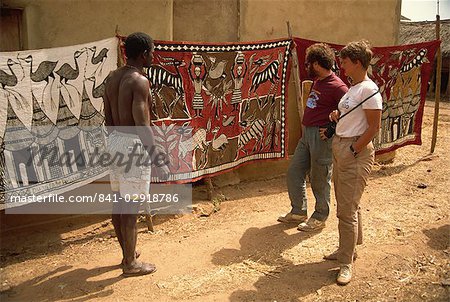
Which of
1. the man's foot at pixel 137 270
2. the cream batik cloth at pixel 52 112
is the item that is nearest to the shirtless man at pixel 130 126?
the man's foot at pixel 137 270

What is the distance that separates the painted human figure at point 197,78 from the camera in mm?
4941

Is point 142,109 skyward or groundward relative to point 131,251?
skyward

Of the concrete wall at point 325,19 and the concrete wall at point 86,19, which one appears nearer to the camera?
the concrete wall at point 86,19

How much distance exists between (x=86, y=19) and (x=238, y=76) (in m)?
1.92

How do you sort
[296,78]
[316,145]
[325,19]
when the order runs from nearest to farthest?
[316,145] < [296,78] < [325,19]

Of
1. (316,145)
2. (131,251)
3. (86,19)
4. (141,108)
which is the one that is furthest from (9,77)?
(316,145)

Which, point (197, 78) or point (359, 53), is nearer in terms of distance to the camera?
point (359, 53)

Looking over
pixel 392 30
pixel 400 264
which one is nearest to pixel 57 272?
pixel 400 264

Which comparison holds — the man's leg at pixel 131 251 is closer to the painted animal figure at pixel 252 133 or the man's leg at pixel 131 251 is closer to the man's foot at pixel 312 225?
the man's foot at pixel 312 225

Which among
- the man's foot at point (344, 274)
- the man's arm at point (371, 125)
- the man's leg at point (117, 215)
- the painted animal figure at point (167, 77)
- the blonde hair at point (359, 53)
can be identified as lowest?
the man's foot at point (344, 274)

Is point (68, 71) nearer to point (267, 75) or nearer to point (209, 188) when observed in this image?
point (209, 188)

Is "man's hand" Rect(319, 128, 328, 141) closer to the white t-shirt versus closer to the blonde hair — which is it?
the white t-shirt

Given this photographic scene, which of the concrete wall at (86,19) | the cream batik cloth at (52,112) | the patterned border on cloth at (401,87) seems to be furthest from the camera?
the patterned border on cloth at (401,87)

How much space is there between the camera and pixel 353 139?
3324 millimetres
